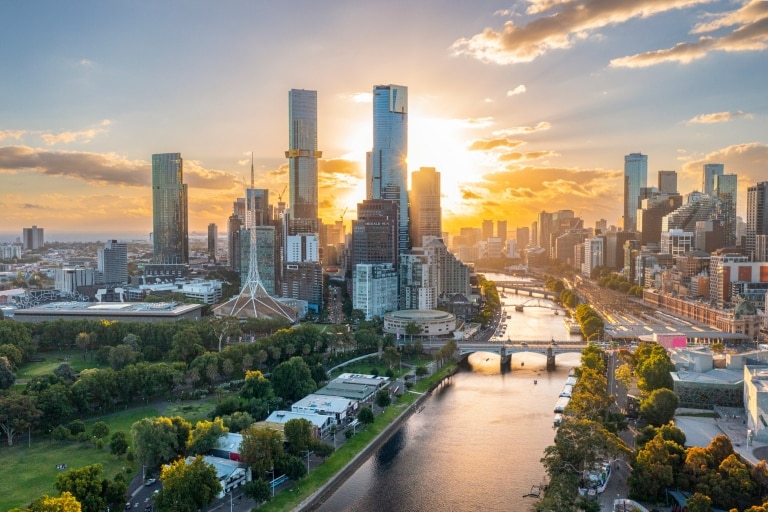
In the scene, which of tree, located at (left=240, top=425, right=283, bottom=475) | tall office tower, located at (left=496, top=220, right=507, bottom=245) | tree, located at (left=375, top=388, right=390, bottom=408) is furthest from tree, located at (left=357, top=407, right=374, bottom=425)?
tall office tower, located at (left=496, top=220, right=507, bottom=245)

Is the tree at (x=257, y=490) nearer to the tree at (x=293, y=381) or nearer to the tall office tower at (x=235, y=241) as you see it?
the tree at (x=293, y=381)

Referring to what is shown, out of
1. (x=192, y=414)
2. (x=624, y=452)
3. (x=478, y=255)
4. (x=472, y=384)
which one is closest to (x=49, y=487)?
(x=192, y=414)

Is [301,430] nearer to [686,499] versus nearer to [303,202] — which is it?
[686,499]

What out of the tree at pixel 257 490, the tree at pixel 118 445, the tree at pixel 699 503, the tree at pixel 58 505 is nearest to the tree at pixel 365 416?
the tree at pixel 257 490

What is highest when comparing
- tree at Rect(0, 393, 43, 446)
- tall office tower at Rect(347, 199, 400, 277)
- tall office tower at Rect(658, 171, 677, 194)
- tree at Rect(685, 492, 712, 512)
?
tall office tower at Rect(658, 171, 677, 194)

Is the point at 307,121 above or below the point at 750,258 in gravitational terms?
above

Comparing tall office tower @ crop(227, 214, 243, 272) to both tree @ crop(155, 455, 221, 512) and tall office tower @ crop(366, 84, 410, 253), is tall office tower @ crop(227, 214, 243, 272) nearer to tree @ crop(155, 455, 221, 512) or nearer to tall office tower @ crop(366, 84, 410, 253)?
tall office tower @ crop(366, 84, 410, 253)
